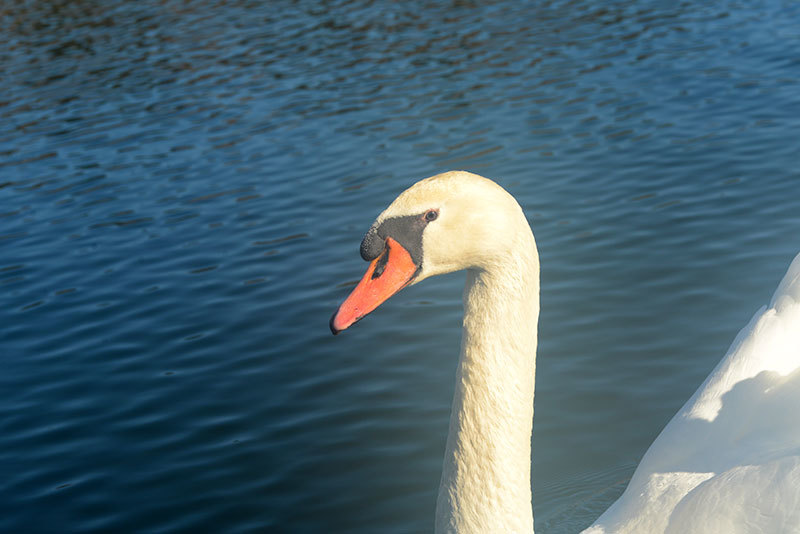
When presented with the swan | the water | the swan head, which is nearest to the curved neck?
the swan

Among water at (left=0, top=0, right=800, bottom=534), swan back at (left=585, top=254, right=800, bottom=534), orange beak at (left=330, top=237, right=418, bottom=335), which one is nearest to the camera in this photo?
swan back at (left=585, top=254, right=800, bottom=534)

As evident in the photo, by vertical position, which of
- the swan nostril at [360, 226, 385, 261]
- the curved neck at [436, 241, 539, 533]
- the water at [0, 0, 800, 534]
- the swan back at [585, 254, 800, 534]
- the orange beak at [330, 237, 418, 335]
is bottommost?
the water at [0, 0, 800, 534]

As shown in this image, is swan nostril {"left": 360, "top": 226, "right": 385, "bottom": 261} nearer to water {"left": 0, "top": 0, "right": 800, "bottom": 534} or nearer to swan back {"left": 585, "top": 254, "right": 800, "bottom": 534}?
swan back {"left": 585, "top": 254, "right": 800, "bottom": 534}

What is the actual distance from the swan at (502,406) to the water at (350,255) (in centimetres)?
149

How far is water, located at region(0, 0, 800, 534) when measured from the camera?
647 centimetres

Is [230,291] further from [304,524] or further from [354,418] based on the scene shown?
[304,524]

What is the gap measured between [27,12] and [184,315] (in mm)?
23508

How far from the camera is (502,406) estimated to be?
367 cm

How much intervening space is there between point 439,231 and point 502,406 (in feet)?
2.40

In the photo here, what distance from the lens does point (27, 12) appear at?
2916 cm

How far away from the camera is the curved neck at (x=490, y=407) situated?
361cm

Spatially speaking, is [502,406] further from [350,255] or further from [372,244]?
[350,255]

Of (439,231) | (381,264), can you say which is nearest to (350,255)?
(381,264)

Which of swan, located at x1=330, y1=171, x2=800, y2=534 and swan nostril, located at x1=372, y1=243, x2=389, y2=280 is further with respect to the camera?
swan nostril, located at x1=372, y1=243, x2=389, y2=280
